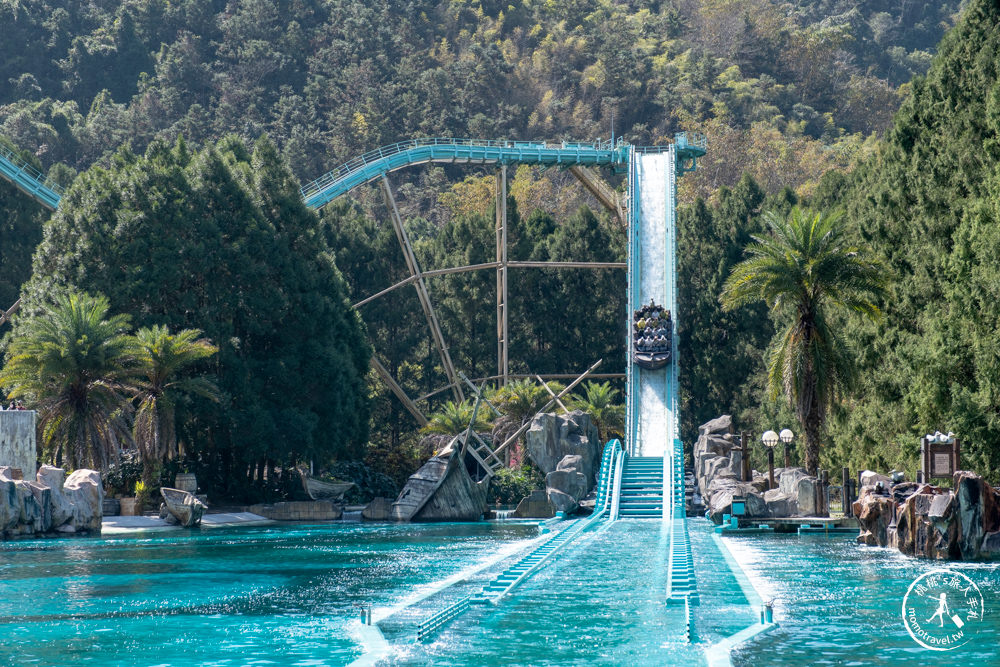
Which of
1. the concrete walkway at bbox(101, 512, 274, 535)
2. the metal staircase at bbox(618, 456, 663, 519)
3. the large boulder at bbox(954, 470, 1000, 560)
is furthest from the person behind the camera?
the concrete walkway at bbox(101, 512, 274, 535)

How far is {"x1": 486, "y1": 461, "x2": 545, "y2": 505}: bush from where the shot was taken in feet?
132

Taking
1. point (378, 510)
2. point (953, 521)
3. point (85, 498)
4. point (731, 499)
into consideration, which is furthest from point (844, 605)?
point (378, 510)

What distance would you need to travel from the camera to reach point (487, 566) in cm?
2155

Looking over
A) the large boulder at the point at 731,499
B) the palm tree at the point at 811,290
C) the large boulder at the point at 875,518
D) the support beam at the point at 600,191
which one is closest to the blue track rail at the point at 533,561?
the large boulder at the point at 731,499

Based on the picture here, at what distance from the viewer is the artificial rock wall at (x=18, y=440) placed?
102ft

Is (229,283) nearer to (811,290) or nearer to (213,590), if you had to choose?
(811,290)

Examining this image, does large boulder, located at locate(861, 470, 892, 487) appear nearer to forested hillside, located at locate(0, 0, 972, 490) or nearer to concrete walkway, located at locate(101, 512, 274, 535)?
concrete walkway, located at locate(101, 512, 274, 535)

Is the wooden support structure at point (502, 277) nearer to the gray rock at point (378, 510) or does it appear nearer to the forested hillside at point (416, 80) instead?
the gray rock at point (378, 510)

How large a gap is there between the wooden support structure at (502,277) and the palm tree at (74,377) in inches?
653

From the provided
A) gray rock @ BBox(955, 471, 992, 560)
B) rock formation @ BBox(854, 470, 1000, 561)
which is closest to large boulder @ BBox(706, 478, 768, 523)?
rock formation @ BBox(854, 470, 1000, 561)

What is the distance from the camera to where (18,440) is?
3147 cm

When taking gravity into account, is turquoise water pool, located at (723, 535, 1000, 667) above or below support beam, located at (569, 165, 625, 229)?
below

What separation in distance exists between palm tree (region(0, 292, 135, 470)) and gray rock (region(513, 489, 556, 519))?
10.5 meters

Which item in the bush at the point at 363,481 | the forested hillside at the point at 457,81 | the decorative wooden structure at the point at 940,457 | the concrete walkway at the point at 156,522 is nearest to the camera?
the decorative wooden structure at the point at 940,457
